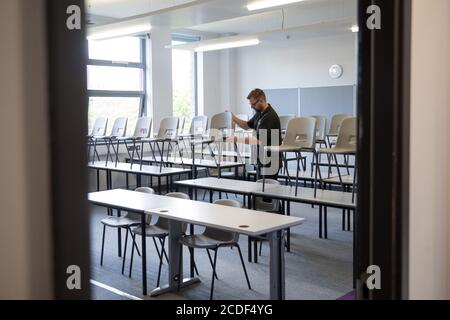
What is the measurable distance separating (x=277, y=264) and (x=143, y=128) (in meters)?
4.90

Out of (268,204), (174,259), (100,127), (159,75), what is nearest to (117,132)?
(100,127)

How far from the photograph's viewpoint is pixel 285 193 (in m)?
4.52

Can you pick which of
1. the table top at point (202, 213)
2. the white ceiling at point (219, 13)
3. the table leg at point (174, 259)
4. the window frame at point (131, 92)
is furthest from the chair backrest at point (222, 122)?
the table leg at point (174, 259)

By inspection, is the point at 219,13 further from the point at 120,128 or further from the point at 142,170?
the point at 142,170

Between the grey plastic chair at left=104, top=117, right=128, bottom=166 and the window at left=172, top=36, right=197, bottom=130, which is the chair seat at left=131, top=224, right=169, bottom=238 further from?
the window at left=172, top=36, right=197, bottom=130

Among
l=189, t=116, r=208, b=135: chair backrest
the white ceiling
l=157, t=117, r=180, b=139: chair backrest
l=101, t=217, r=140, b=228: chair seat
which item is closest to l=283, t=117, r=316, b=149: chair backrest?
l=101, t=217, r=140, b=228: chair seat

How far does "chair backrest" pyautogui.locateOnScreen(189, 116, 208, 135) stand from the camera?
808 centimetres
